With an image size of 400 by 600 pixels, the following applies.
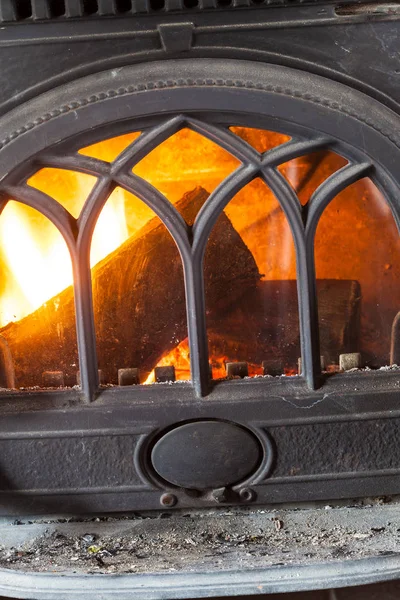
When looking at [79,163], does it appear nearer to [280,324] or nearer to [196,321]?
[196,321]

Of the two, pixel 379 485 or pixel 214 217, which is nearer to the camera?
pixel 214 217

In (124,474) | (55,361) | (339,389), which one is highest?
(55,361)

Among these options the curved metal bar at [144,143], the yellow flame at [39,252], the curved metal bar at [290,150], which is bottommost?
the yellow flame at [39,252]

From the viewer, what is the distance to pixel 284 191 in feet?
5.27

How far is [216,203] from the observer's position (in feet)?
5.28

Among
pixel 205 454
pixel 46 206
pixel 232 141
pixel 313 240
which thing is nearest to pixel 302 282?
pixel 313 240

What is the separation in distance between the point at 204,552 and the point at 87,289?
606 mm

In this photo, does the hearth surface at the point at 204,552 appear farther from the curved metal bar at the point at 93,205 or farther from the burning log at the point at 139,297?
the curved metal bar at the point at 93,205

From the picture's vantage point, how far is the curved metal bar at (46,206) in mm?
1619

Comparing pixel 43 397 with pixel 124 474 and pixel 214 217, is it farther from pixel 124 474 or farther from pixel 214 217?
pixel 214 217

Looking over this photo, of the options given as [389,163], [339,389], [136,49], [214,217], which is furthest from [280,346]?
[136,49]

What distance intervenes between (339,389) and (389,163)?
49cm

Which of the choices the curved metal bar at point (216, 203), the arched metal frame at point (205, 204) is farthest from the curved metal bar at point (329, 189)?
the curved metal bar at point (216, 203)

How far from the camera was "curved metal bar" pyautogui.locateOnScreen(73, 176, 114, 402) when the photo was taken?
63.7 inches
